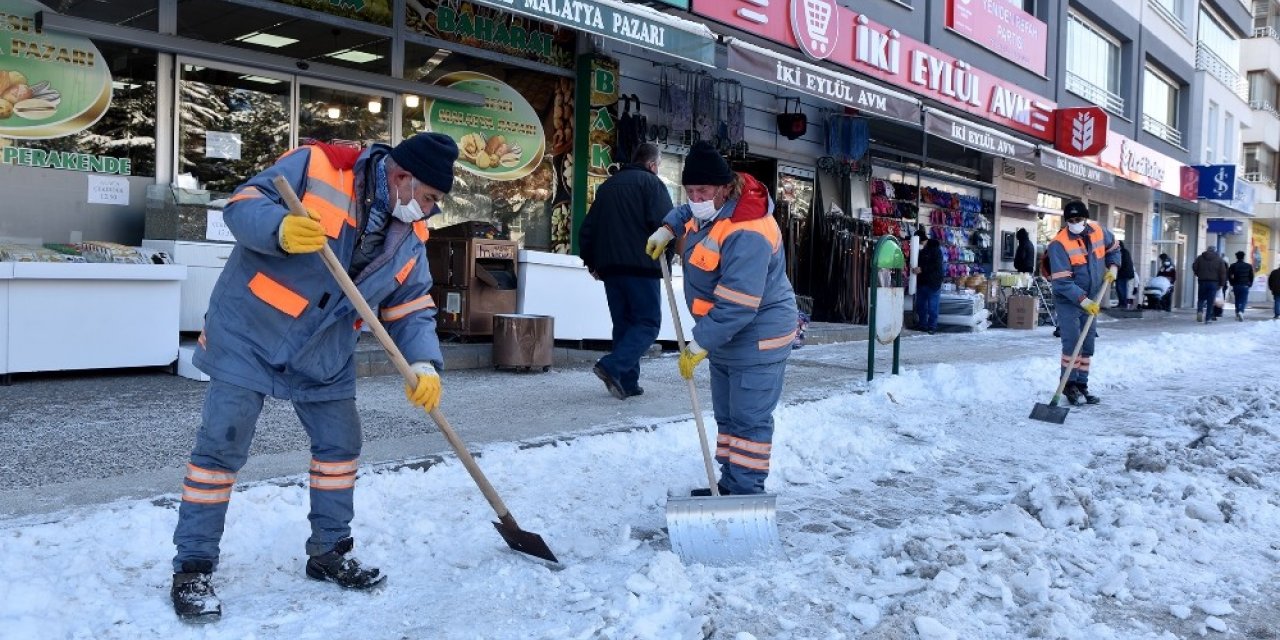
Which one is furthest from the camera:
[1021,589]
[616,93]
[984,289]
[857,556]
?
[984,289]

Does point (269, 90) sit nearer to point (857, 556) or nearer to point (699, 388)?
point (699, 388)

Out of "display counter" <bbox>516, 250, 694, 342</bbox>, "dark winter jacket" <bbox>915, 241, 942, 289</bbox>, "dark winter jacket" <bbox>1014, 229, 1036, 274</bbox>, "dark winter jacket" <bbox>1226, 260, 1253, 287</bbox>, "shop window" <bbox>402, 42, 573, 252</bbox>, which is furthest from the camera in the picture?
"dark winter jacket" <bbox>1226, 260, 1253, 287</bbox>

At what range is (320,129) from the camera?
922 centimetres

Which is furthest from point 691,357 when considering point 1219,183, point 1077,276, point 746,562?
point 1219,183

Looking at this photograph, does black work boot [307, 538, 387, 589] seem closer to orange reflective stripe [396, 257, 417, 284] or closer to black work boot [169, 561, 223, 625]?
black work boot [169, 561, 223, 625]

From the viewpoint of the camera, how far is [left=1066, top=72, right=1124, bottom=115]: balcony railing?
21844 mm

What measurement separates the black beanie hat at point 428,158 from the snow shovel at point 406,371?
351mm

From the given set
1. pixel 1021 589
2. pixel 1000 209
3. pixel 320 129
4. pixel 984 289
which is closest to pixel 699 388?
pixel 320 129

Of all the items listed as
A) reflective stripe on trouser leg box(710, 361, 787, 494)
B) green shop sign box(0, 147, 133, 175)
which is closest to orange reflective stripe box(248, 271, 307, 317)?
reflective stripe on trouser leg box(710, 361, 787, 494)

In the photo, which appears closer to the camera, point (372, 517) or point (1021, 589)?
point (1021, 589)

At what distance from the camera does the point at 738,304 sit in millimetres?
4359

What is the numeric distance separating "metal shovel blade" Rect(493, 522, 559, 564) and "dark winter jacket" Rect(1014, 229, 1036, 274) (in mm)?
16773

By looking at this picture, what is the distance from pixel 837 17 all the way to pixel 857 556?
963 cm

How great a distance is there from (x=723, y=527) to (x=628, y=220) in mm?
3446
